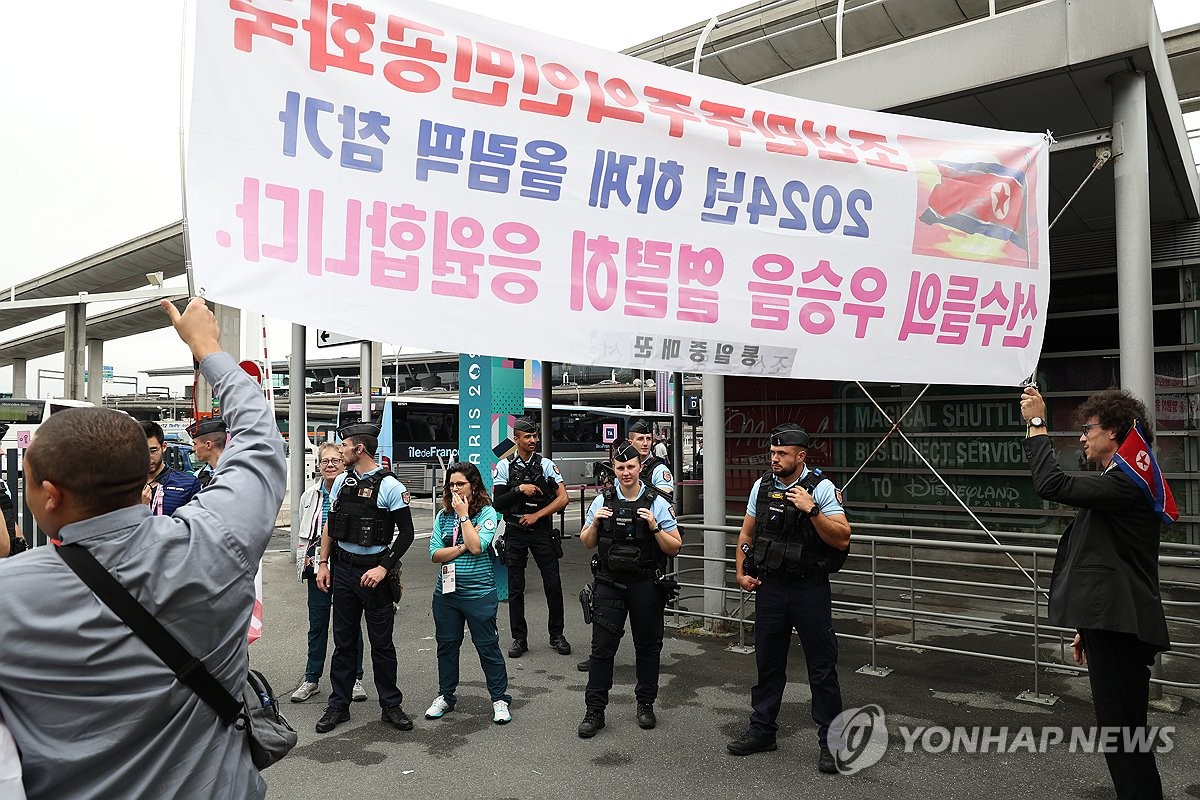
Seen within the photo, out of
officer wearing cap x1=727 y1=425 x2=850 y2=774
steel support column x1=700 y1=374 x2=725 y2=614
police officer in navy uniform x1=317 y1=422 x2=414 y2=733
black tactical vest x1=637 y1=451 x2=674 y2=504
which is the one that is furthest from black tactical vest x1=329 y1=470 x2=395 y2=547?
steel support column x1=700 y1=374 x2=725 y2=614

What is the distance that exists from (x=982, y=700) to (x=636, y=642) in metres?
2.61

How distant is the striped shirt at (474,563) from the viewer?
554 centimetres

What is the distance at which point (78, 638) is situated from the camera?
168cm

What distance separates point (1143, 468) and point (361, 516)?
4.51m

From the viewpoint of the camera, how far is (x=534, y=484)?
783cm

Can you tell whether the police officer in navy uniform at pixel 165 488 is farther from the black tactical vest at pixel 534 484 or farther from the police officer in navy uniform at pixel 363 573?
the black tactical vest at pixel 534 484

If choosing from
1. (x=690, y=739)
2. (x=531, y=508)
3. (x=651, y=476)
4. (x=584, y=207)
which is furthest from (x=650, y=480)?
(x=531, y=508)

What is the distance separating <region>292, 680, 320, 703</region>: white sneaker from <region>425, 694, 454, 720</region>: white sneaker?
1.01m

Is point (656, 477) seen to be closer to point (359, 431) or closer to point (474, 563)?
point (474, 563)

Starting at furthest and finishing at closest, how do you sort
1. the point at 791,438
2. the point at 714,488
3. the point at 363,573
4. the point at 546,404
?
the point at 546,404 → the point at 714,488 → the point at 363,573 → the point at 791,438

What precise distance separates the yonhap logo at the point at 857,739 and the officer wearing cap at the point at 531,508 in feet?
9.73

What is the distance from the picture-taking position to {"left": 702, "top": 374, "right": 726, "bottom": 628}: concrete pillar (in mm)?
8125

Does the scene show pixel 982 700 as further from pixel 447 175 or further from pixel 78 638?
pixel 78 638

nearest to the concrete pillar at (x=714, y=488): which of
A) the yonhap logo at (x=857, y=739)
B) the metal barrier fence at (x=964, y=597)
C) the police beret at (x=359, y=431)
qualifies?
the metal barrier fence at (x=964, y=597)
